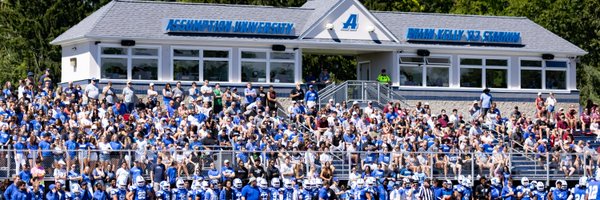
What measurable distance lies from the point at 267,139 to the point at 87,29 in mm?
8693

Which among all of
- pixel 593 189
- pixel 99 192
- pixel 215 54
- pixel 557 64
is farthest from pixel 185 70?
pixel 557 64

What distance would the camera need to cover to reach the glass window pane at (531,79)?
49.9 meters

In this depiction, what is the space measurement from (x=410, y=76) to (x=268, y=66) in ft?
16.7

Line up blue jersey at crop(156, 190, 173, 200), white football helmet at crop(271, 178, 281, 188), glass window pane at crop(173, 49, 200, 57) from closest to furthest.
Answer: blue jersey at crop(156, 190, 173, 200)
white football helmet at crop(271, 178, 281, 188)
glass window pane at crop(173, 49, 200, 57)

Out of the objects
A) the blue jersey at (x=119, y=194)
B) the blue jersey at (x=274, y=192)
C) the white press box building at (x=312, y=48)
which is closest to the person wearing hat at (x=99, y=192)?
the blue jersey at (x=119, y=194)

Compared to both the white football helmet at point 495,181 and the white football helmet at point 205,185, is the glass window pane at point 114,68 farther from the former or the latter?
the white football helmet at point 495,181

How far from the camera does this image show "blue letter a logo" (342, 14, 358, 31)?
47.6 m

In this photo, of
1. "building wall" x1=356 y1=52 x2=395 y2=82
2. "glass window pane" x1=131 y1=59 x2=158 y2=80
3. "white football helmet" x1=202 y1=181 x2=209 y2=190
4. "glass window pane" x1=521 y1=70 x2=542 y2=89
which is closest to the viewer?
"white football helmet" x1=202 y1=181 x2=209 y2=190

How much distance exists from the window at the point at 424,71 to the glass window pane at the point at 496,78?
144 cm

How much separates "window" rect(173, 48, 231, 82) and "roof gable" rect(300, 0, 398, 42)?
9.28 ft

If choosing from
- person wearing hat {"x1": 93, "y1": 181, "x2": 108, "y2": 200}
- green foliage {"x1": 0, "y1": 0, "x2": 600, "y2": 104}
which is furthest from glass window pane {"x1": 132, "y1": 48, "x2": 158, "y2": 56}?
green foliage {"x1": 0, "y1": 0, "x2": 600, "y2": 104}

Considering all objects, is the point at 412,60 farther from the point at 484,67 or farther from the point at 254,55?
the point at 254,55

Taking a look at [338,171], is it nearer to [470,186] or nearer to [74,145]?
[470,186]

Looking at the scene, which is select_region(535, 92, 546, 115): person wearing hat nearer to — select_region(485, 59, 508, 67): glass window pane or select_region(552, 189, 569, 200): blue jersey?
select_region(485, 59, 508, 67): glass window pane
